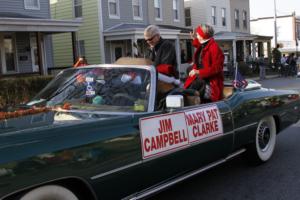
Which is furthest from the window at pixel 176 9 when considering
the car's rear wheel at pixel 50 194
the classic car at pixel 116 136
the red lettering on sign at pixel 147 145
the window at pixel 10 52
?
the car's rear wheel at pixel 50 194

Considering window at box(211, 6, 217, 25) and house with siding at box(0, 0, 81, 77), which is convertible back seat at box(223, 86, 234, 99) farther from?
window at box(211, 6, 217, 25)

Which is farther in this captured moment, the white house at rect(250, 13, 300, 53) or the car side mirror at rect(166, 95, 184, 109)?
the white house at rect(250, 13, 300, 53)

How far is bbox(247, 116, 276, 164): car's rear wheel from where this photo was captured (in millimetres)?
5836

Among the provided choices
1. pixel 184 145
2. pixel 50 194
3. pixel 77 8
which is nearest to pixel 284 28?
pixel 77 8

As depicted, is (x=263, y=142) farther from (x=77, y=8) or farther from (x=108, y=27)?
(x=77, y=8)

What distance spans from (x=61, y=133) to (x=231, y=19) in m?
36.7

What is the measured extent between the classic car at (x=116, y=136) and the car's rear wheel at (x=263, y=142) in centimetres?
3

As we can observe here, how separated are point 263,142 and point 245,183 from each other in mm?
987

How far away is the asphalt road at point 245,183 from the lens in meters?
4.82

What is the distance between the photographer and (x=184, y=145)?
4266 millimetres

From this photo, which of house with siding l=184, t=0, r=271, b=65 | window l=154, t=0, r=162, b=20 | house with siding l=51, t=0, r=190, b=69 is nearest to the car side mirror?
house with siding l=51, t=0, r=190, b=69

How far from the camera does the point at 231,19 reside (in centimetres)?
3838

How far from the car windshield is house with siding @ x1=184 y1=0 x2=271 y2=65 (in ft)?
91.6

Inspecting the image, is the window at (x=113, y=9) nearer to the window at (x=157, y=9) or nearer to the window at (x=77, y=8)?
the window at (x=77, y=8)
